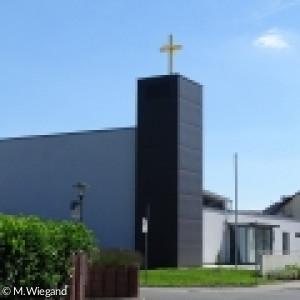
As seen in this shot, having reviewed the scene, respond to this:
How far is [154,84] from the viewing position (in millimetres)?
50719

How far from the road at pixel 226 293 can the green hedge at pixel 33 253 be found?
Result: 31.8ft

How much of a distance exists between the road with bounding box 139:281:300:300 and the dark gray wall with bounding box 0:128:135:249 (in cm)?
2023

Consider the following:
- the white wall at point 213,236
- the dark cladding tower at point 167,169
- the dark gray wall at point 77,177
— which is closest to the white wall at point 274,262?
the dark cladding tower at point 167,169

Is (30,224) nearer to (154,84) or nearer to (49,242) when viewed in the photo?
(49,242)

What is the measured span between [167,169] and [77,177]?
22.1 ft

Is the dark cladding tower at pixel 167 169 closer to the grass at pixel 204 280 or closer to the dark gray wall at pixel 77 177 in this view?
the dark gray wall at pixel 77 177

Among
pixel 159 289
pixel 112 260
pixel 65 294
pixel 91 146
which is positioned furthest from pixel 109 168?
pixel 65 294

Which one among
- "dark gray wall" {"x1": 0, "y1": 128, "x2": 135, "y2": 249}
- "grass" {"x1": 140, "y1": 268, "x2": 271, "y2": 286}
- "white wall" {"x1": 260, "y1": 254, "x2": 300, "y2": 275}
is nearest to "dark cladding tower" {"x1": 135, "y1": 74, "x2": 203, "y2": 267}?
"dark gray wall" {"x1": 0, "y1": 128, "x2": 135, "y2": 249}

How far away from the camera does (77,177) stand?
53125mm

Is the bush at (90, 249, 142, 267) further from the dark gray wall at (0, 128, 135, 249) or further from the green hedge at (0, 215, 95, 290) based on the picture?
the dark gray wall at (0, 128, 135, 249)

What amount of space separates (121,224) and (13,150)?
998cm

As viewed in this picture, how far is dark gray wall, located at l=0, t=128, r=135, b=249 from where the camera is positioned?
5159cm

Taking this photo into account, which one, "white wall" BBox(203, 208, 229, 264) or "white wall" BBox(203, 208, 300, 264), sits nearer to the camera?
"white wall" BBox(203, 208, 229, 264)

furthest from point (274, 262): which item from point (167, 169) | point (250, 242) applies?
point (250, 242)
